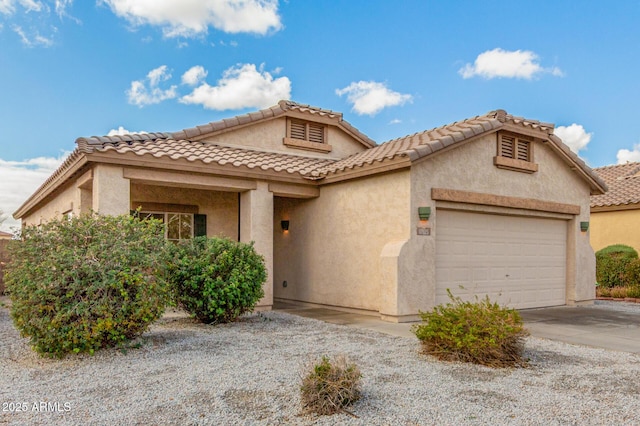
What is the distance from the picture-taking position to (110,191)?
9531 mm

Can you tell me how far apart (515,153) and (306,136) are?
18.6 ft

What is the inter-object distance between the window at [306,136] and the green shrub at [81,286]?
24.7ft

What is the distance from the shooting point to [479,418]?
4.24m

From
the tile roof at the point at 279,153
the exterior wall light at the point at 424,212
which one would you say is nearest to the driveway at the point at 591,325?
the exterior wall light at the point at 424,212

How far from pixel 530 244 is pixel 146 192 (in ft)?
31.2

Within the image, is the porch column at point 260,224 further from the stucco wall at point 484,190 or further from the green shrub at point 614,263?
the green shrub at point 614,263

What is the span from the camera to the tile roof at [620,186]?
1819cm

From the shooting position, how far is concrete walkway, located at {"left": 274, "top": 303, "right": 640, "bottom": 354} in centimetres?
810

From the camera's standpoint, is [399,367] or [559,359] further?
[559,359]

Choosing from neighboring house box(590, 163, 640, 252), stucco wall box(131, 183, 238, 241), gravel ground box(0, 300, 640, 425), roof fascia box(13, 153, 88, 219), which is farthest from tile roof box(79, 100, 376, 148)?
neighboring house box(590, 163, 640, 252)

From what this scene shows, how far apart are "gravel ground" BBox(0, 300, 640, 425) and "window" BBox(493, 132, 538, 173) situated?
5.10m

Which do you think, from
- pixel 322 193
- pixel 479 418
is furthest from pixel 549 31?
pixel 479 418

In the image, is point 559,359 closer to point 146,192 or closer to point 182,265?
point 182,265

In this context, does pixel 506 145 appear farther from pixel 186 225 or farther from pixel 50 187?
pixel 50 187
